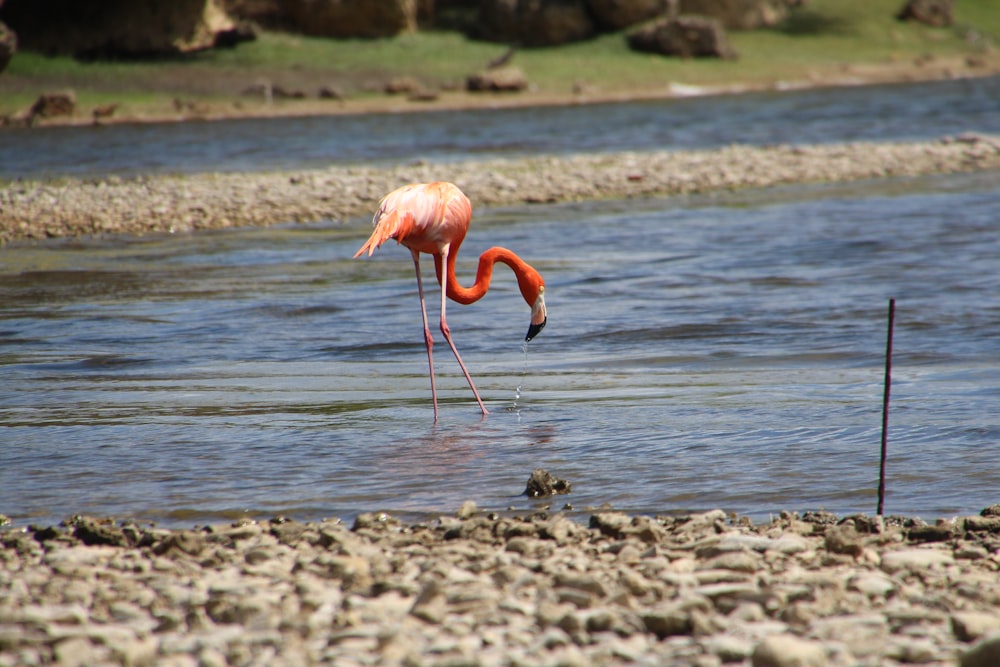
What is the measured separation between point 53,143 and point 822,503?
28975mm

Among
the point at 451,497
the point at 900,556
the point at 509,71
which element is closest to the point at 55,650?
the point at 451,497

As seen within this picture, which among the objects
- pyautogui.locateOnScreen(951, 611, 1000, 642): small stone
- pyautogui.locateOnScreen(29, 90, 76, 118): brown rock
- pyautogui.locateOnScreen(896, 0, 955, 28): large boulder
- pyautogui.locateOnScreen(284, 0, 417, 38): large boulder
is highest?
pyautogui.locateOnScreen(896, 0, 955, 28): large boulder

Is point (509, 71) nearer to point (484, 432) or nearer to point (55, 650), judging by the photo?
point (484, 432)

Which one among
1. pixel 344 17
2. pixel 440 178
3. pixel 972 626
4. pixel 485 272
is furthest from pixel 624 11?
pixel 972 626

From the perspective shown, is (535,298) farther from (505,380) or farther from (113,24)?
(113,24)

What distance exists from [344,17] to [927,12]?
32028mm

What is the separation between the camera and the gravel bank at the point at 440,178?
57.4 feet

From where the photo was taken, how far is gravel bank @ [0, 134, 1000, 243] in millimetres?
17500

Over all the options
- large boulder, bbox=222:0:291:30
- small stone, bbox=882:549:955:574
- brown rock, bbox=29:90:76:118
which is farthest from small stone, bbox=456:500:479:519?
large boulder, bbox=222:0:291:30

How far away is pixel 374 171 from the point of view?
22000 millimetres

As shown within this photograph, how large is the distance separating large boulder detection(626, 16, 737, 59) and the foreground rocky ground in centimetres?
5266

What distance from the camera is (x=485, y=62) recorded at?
5325cm

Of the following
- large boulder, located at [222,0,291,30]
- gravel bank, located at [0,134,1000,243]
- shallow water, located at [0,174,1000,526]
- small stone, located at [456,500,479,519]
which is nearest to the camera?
small stone, located at [456,500,479,519]

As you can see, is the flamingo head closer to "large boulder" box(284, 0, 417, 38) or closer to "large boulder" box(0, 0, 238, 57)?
"large boulder" box(0, 0, 238, 57)
